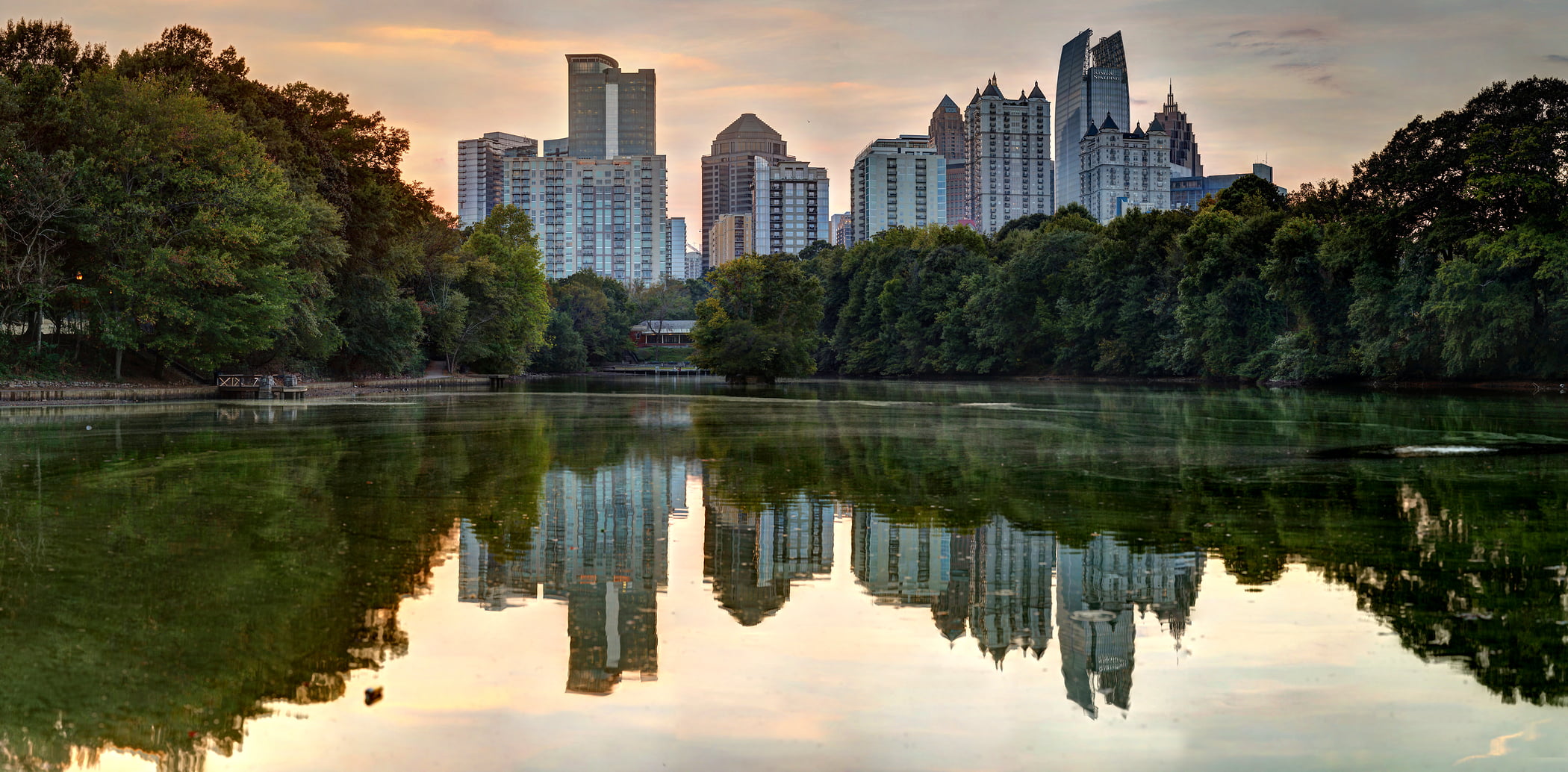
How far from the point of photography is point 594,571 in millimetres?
8867

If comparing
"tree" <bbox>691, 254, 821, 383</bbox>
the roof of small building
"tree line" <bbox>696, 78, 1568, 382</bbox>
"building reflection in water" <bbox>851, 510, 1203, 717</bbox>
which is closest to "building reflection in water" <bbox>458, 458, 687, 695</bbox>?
"building reflection in water" <bbox>851, 510, 1203, 717</bbox>

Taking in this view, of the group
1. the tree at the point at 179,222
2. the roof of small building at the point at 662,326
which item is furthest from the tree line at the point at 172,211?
the roof of small building at the point at 662,326

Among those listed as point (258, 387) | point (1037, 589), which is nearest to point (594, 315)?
point (258, 387)

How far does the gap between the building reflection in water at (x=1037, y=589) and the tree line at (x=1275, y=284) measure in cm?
4056

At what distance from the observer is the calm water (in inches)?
203

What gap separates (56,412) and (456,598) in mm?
28880

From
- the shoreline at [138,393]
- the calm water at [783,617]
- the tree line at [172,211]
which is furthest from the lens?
the tree line at [172,211]

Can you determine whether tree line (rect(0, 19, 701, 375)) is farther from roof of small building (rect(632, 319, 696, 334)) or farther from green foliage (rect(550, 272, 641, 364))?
roof of small building (rect(632, 319, 696, 334))

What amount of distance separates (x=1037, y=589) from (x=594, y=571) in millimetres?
3286

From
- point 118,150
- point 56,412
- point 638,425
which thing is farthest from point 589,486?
point 118,150

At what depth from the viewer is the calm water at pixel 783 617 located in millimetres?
5148

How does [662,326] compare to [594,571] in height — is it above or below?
above

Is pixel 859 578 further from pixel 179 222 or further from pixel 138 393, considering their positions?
pixel 179 222

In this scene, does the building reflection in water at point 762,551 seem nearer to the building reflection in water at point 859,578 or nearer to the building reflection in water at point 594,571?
the building reflection in water at point 859,578
